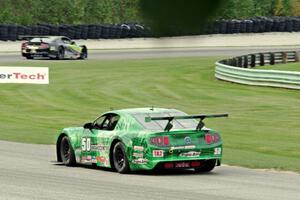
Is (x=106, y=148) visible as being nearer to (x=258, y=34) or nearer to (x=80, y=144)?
(x=80, y=144)

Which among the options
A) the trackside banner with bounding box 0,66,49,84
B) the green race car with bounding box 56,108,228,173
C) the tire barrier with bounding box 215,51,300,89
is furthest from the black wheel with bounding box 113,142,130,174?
the trackside banner with bounding box 0,66,49,84

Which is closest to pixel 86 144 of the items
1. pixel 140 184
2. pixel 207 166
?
pixel 140 184

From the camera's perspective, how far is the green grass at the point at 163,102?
22.5 metres

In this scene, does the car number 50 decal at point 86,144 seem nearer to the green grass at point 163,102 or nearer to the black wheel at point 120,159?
the black wheel at point 120,159

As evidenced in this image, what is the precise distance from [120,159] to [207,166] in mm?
1603

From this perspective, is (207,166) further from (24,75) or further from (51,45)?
(24,75)

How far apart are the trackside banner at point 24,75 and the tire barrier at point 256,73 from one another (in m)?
7.35

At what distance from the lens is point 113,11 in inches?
62.0

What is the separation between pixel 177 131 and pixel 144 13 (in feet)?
50.3

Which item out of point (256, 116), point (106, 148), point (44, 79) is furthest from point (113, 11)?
point (44, 79)

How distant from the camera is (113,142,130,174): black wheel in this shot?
1731cm

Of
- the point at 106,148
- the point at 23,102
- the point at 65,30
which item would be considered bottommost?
the point at 23,102

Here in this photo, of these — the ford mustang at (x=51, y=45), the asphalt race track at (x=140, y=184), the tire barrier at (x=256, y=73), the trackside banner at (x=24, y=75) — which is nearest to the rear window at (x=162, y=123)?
the asphalt race track at (x=140, y=184)

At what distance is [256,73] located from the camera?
37938mm
